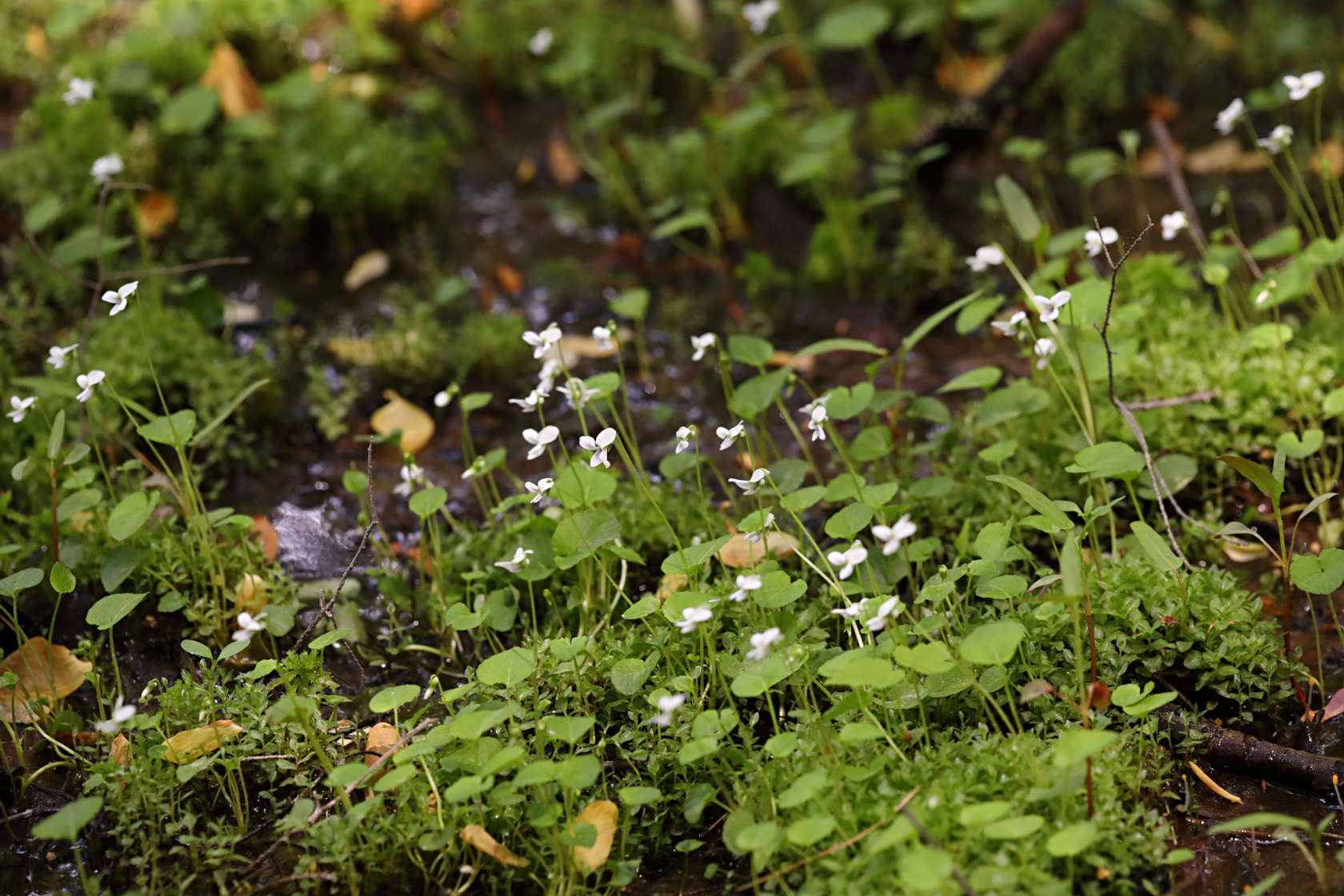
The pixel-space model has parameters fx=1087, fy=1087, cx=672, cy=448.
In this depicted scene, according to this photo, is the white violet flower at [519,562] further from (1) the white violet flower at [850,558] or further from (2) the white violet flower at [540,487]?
(1) the white violet flower at [850,558]

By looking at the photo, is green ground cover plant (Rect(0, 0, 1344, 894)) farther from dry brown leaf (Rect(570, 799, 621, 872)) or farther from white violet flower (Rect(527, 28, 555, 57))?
white violet flower (Rect(527, 28, 555, 57))

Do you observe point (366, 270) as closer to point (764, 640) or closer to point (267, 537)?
point (267, 537)

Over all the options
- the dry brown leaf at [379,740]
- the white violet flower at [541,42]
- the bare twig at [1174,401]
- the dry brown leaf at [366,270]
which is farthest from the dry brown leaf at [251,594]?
the white violet flower at [541,42]

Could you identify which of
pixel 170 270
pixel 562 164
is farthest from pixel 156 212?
pixel 562 164

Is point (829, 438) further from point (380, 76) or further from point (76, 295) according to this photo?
point (380, 76)

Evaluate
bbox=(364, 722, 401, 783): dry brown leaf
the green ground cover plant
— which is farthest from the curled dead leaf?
bbox=(364, 722, 401, 783): dry brown leaf
